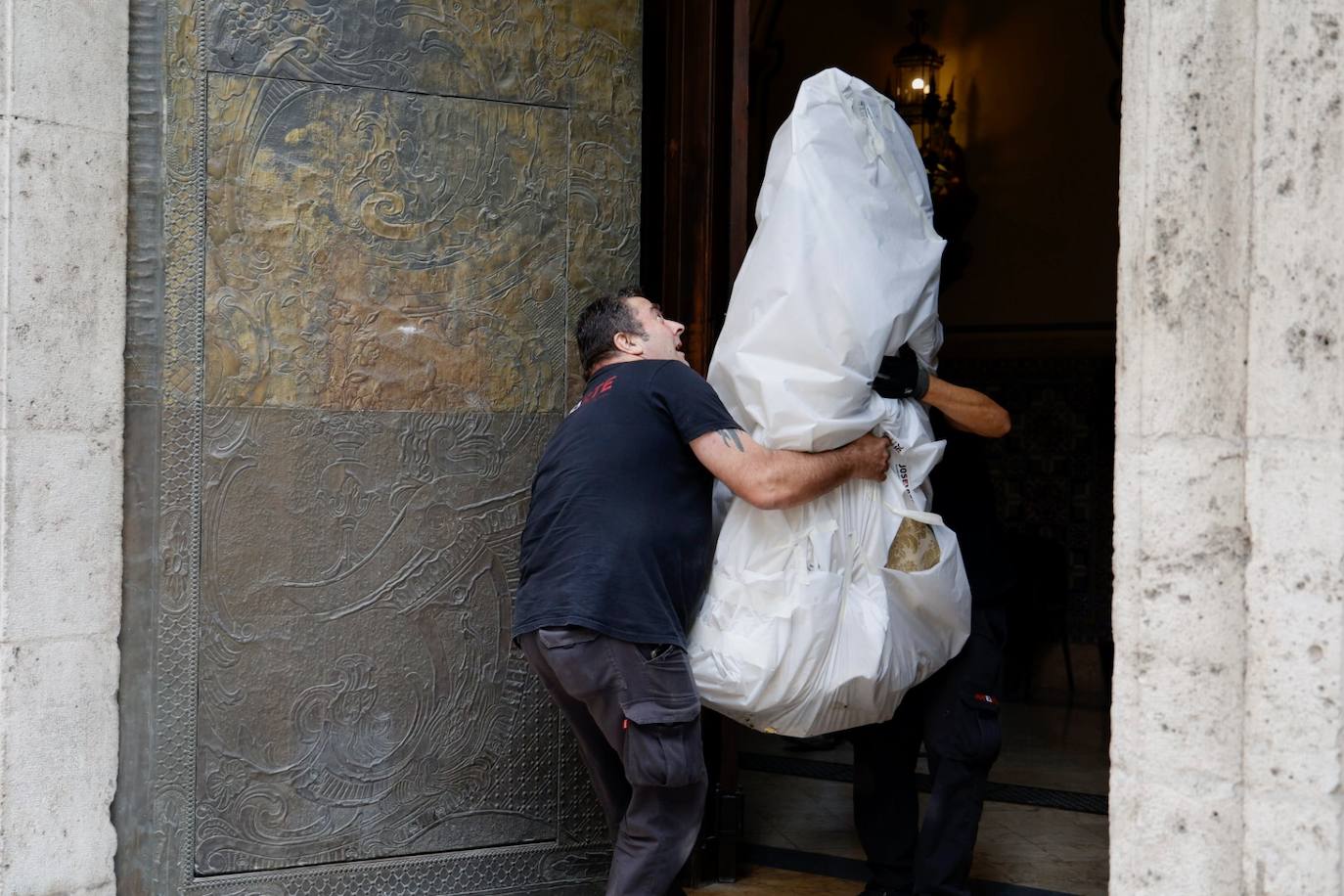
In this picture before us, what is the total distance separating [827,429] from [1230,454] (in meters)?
0.83

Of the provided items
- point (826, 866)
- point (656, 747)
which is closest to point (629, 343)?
point (656, 747)

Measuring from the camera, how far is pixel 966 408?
3.17 meters

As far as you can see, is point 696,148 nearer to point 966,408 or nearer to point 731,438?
point 966,408

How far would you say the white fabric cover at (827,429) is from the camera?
279cm

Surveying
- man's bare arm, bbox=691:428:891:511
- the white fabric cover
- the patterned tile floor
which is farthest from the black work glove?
the patterned tile floor

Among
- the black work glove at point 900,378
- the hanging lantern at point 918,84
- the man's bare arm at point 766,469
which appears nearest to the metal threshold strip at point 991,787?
the black work glove at point 900,378

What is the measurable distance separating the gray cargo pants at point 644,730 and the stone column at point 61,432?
0.97 meters

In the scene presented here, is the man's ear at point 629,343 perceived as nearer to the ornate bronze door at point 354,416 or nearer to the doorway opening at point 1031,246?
the ornate bronze door at point 354,416

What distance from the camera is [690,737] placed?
2.78 metres

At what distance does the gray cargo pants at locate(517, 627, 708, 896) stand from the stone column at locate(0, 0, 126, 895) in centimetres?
97

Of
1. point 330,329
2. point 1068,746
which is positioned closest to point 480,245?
point 330,329

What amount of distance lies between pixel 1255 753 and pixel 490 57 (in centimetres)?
225

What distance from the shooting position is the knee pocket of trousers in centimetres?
272

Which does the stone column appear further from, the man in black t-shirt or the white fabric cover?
the white fabric cover
